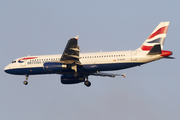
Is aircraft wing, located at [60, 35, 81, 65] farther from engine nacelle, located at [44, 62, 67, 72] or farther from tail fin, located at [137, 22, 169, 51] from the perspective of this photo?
tail fin, located at [137, 22, 169, 51]

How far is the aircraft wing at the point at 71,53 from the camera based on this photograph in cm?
A: 4067

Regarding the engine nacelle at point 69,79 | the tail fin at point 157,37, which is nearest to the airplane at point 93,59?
the tail fin at point 157,37

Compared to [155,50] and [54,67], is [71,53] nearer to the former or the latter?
[54,67]

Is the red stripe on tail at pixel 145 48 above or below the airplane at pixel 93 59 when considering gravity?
above

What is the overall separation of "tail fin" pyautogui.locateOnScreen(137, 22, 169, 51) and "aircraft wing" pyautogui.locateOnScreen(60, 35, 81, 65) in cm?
944

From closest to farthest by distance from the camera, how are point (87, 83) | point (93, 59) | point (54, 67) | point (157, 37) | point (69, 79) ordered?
point (54, 67) → point (93, 59) → point (157, 37) → point (87, 83) → point (69, 79)

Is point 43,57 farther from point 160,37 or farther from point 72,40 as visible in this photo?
point 160,37

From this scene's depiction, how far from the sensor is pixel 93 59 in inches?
1769

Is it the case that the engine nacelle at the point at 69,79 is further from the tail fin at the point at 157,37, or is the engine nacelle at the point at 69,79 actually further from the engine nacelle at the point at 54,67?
the tail fin at the point at 157,37

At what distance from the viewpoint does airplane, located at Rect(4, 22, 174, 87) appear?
140ft

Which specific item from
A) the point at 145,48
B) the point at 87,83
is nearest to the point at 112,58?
the point at 145,48

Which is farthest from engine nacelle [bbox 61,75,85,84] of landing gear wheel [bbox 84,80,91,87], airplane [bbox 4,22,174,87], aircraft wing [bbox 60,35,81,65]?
aircraft wing [bbox 60,35,81,65]

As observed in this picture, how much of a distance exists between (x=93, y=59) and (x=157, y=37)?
927 cm

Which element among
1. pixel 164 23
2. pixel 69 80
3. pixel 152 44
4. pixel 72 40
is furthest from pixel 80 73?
pixel 164 23
